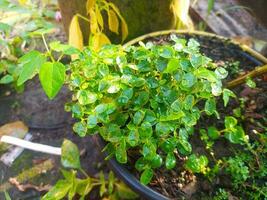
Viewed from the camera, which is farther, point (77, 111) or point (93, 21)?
point (93, 21)

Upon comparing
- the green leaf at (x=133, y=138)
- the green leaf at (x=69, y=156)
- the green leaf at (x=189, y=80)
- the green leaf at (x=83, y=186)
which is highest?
the green leaf at (x=189, y=80)

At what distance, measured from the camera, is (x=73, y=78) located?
0.88 meters

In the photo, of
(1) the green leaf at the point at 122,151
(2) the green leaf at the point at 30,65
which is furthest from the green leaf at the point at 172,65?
(2) the green leaf at the point at 30,65

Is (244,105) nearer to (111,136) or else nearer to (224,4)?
(111,136)

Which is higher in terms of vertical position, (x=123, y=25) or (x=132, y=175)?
(x=123, y=25)

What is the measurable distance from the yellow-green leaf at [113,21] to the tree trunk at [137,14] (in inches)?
2.4

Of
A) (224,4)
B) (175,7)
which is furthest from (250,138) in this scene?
(224,4)

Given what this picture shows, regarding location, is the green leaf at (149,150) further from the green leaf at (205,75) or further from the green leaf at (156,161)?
the green leaf at (205,75)

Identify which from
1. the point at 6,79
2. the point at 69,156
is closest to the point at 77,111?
the point at 69,156

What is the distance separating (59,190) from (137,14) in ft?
2.32

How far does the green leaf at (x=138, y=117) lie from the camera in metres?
0.83

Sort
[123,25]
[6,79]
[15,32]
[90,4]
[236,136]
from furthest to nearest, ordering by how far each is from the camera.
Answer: [15,32] → [6,79] → [123,25] → [90,4] → [236,136]

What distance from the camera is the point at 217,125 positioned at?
1.15 metres

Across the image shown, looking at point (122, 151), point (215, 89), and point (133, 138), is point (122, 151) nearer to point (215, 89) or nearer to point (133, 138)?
point (133, 138)
